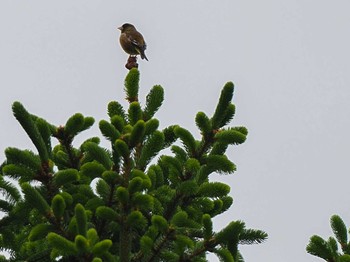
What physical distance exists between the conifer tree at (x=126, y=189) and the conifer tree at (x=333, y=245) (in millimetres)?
398

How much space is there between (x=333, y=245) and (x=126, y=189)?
60.6 inches

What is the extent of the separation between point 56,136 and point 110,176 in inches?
22.7

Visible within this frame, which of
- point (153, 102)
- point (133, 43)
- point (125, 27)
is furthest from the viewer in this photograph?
point (125, 27)

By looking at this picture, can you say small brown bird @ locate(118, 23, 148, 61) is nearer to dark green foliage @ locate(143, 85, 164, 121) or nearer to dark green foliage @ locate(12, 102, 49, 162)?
dark green foliage @ locate(143, 85, 164, 121)

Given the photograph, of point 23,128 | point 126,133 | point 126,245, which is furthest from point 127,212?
point 23,128

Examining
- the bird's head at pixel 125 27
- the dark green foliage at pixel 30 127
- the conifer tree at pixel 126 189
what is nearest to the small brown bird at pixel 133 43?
the bird's head at pixel 125 27

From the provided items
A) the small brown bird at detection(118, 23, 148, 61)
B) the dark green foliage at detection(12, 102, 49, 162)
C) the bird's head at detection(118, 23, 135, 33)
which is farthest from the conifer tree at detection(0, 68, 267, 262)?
the bird's head at detection(118, 23, 135, 33)

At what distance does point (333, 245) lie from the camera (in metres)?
4.64

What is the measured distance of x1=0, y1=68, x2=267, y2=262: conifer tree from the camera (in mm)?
4145

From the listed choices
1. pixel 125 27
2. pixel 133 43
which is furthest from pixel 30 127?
pixel 125 27

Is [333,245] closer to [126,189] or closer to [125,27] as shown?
[126,189]

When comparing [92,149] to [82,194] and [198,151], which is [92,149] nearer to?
[82,194]

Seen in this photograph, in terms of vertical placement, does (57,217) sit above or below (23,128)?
below

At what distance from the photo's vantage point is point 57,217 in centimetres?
406
